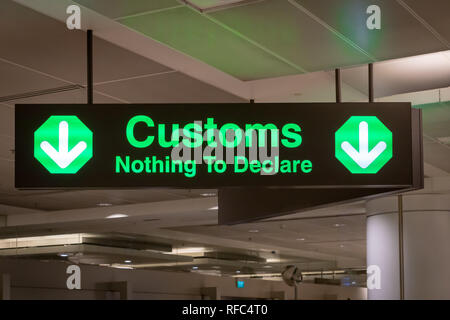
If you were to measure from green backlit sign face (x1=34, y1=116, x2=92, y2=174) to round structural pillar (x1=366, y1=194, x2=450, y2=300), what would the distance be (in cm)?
668

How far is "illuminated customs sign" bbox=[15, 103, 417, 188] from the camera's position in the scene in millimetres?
3809

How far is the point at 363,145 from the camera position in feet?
12.7

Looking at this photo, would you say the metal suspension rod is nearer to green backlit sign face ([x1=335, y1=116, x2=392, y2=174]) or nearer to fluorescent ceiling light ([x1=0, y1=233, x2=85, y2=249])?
fluorescent ceiling light ([x1=0, y1=233, x2=85, y2=249])

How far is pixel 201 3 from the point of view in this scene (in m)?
4.42

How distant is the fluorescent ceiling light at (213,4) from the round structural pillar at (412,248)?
597 cm

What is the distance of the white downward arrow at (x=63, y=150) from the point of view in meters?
3.83

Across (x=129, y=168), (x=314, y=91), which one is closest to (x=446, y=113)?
(x=314, y=91)

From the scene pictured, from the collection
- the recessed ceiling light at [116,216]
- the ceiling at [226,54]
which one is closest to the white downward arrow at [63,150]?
A: the ceiling at [226,54]

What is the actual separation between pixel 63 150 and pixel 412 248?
7195 mm

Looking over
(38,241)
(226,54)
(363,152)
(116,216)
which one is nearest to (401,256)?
(116,216)

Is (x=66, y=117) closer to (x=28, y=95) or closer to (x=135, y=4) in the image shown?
(x=135, y=4)

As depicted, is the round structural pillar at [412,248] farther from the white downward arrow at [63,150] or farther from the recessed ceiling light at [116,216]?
the white downward arrow at [63,150]

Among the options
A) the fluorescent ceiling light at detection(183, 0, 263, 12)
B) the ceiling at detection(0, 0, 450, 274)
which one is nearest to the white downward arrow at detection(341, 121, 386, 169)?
the ceiling at detection(0, 0, 450, 274)

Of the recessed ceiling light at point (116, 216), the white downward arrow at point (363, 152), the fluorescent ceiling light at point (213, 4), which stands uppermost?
the fluorescent ceiling light at point (213, 4)
